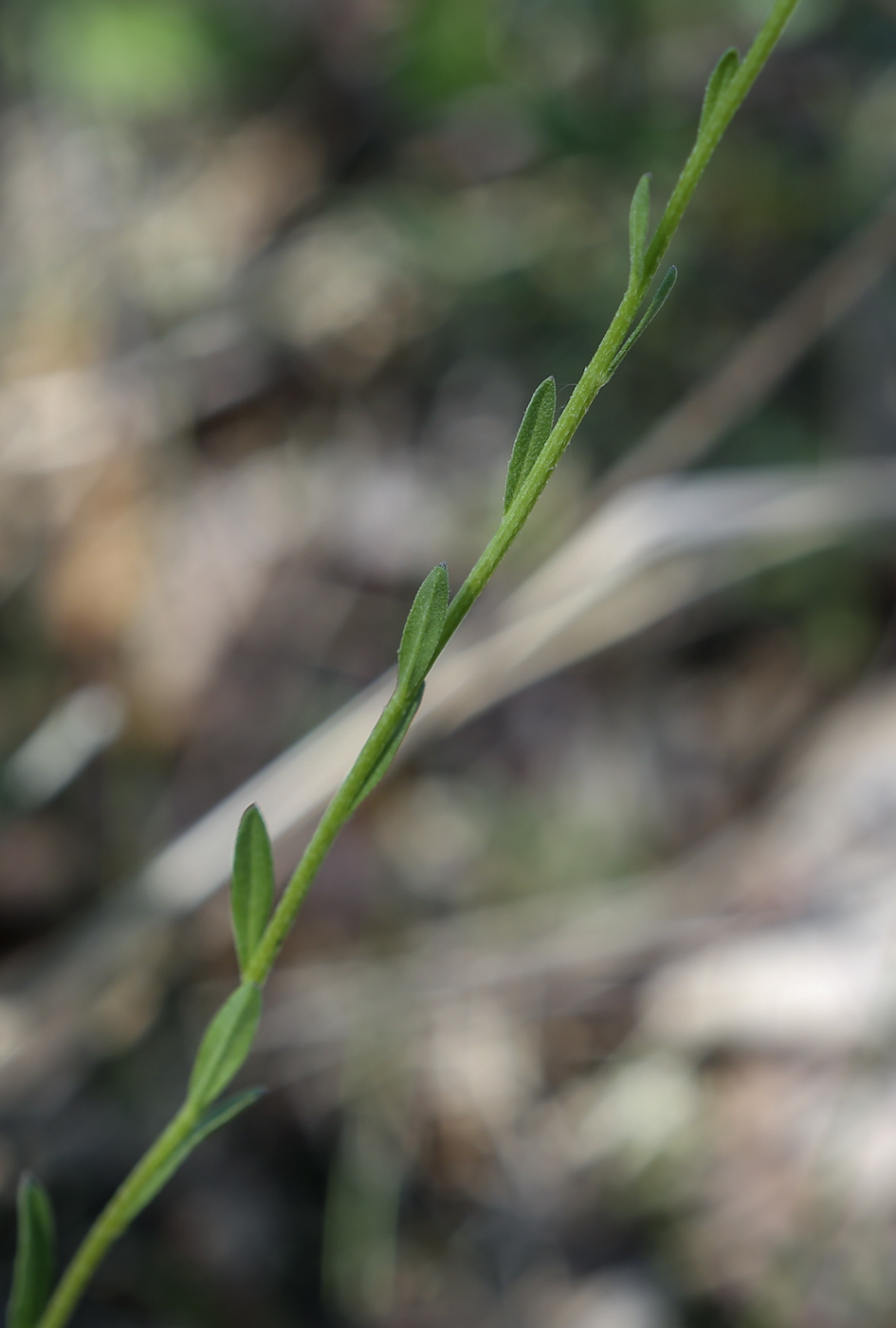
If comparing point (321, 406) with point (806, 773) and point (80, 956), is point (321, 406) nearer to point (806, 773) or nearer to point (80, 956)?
point (806, 773)

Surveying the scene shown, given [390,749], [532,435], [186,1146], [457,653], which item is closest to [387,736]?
[390,749]

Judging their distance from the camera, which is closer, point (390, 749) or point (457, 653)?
point (390, 749)

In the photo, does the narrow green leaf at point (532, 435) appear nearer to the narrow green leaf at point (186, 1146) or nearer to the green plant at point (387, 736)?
the green plant at point (387, 736)

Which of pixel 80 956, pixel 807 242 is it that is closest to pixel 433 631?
pixel 80 956

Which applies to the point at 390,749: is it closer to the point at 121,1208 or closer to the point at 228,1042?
the point at 228,1042

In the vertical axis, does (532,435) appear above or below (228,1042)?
above

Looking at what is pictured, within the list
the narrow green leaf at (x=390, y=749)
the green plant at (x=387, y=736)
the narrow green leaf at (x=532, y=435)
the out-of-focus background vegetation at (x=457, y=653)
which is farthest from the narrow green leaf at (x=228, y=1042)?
the out-of-focus background vegetation at (x=457, y=653)

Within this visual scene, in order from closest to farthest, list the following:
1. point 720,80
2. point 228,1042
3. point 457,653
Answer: point 720,80
point 228,1042
point 457,653

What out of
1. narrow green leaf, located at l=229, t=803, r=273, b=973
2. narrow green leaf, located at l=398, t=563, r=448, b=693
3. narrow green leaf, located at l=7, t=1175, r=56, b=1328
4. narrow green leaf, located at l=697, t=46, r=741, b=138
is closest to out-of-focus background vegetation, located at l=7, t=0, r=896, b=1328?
narrow green leaf, located at l=7, t=1175, r=56, b=1328

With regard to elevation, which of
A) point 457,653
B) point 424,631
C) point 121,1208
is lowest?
point 121,1208
